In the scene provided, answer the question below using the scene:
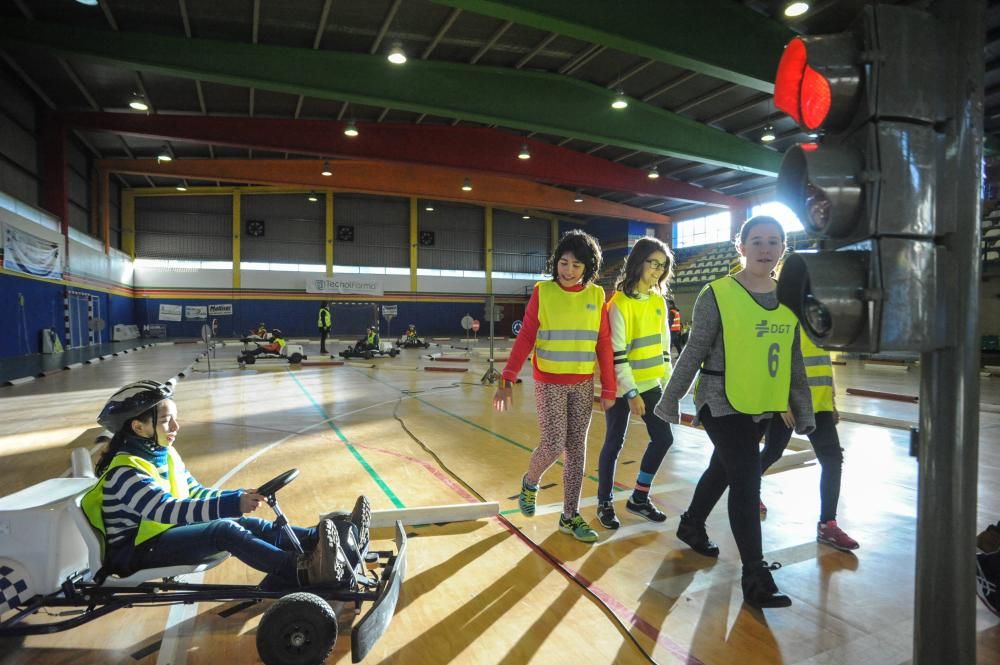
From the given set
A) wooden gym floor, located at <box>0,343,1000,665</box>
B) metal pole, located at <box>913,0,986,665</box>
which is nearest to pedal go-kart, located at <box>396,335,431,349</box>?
wooden gym floor, located at <box>0,343,1000,665</box>

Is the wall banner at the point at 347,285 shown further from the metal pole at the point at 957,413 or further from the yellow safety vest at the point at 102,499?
the metal pole at the point at 957,413

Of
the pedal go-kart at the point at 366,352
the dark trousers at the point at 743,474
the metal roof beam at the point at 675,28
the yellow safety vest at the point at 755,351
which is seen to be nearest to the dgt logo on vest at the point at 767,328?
the yellow safety vest at the point at 755,351

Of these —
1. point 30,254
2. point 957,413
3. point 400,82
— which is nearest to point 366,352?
point 400,82

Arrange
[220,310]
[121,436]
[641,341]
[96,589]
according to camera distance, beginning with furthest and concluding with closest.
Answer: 1. [220,310]
2. [641,341]
3. [121,436]
4. [96,589]

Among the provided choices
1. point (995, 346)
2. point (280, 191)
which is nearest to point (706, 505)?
point (995, 346)

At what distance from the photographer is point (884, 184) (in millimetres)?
1137

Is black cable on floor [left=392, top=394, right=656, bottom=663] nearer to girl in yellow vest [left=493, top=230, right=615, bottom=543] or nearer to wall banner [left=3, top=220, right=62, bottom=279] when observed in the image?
girl in yellow vest [left=493, top=230, right=615, bottom=543]

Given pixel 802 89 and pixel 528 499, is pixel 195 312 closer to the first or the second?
pixel 528 499

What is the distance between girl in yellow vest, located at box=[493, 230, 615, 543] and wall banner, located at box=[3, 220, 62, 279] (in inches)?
605

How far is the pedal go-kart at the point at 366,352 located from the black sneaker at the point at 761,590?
14.8 meters

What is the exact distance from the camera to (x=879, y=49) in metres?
1.15

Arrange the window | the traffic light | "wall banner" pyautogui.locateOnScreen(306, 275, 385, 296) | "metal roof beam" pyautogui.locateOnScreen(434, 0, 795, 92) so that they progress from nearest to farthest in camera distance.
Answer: the traffic light → "metal roof beam" pyautogui.locateOnScreen(434, 0, 795, 92) → the window → "wall banner" pyautogui.locateOnScreen(306, 275, 385, 296)

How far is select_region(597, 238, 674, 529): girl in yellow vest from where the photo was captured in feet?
10.5

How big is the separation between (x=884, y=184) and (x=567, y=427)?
6.78 ft
